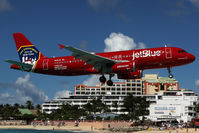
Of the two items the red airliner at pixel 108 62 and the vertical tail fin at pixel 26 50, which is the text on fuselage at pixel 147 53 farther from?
the vertical tail fin at pixel 26 50

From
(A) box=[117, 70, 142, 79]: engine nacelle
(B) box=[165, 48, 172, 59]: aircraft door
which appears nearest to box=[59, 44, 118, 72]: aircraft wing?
(A) box=[117, 70, 142, 79]: engine nacelle

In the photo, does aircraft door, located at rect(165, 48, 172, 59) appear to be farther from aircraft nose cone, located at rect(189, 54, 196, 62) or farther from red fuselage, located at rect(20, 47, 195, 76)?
A: aircraft nose cone, located at rect(189, 54, 196, 62)

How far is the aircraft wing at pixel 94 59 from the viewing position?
160 feet

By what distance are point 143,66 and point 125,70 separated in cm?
300

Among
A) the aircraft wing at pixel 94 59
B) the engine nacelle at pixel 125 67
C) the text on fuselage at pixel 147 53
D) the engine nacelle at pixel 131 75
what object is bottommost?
the engine nacelle at pixel 131 75

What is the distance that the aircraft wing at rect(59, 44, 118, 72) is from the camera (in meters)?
48.7

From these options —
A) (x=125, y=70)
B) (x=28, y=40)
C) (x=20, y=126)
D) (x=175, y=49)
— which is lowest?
(x=20, y=126)

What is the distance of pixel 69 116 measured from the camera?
6284 inches

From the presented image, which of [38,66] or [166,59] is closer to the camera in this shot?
[166,59]

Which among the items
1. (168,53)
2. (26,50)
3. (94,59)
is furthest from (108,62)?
(26,50)

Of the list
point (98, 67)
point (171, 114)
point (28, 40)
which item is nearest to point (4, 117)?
point (171, 114)

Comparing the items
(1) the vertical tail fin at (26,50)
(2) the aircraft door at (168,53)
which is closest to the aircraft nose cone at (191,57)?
(2) the aircraft door at (168,53)

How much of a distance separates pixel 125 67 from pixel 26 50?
22.1 m

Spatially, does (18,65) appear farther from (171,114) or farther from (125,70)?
(171,114)
